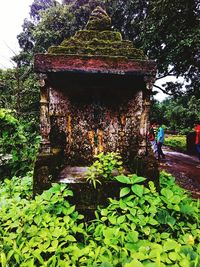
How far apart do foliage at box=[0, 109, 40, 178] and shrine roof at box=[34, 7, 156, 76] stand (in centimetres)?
230

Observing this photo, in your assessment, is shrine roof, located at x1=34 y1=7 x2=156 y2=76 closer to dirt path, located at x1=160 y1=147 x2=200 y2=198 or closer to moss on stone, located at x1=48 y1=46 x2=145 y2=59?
moss on stone, located at x1=48 y1=46 x2=145 y2=59

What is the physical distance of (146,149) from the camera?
3.88 m

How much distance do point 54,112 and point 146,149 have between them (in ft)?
5.10

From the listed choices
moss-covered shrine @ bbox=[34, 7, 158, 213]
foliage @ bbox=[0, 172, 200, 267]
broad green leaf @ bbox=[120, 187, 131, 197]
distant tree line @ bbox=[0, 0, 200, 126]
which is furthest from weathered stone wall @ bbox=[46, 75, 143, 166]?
distant tree line @ bbox=[0, 0, 200, 126]

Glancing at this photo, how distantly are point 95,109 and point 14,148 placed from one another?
2448 mm

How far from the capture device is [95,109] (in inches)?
158

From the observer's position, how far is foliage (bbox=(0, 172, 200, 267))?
215 cm

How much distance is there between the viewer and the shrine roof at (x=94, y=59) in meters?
3.38

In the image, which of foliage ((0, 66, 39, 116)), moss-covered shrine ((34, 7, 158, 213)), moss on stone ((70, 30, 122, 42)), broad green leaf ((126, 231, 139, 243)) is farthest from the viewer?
foliage ((0, 66, 39, 116))

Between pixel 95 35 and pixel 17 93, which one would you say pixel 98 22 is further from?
pixel 17 93

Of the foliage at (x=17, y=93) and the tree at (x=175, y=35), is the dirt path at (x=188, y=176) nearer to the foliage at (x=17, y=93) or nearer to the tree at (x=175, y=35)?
the tree at (x=175, y=35)

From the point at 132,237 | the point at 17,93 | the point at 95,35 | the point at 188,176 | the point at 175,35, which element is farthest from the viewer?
the point at 175,35

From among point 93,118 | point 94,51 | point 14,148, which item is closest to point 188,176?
point 93,118

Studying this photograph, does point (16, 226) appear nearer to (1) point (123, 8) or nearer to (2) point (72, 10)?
(1) point (123, 8)
